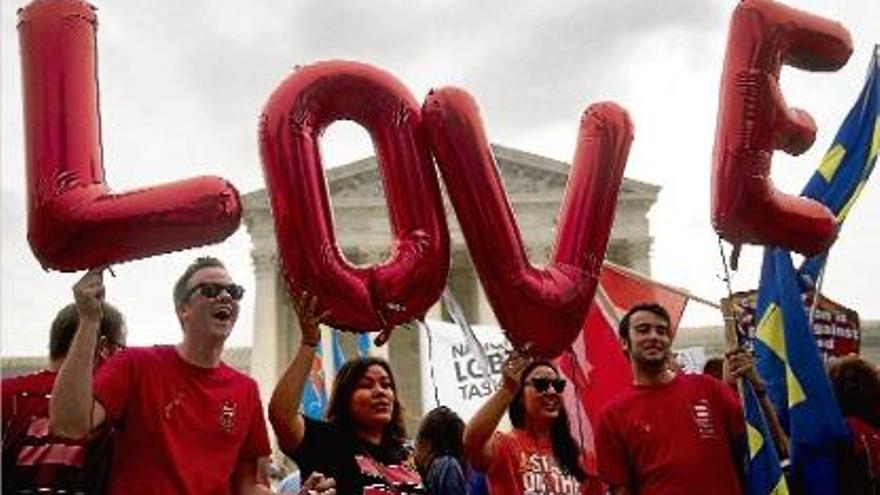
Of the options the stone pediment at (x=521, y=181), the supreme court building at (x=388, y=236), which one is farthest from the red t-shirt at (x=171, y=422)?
the stone pediment at (x=521, y=181)

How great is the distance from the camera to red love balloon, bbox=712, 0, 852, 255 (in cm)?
427

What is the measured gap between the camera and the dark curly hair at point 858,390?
196 inches

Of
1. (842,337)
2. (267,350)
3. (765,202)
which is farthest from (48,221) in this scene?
(267,350)

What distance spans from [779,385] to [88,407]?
277 cm

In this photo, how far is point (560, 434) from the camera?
494 centimetres

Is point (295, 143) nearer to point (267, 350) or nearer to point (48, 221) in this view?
point (48, 221)

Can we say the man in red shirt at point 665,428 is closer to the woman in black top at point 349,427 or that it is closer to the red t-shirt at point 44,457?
the woman in black top at point 349,427

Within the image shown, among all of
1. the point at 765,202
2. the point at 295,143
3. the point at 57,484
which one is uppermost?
the point at 295,143

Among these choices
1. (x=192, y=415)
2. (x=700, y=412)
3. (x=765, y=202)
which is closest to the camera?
(x=192, y=415)

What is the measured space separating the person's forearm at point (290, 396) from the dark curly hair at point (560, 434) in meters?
1.18

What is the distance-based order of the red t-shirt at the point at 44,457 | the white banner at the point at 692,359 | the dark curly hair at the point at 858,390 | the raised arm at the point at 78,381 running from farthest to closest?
the white banner at the point at 692,359 < the dark curly hair at the point at 858,390 < the red t-shirt at the point at 44,457 < the raised arm at the point at 78,381

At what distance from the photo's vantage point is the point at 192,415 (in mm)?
3697

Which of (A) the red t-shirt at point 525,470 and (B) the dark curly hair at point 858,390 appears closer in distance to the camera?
(A) the red t-shirt at point 525,470

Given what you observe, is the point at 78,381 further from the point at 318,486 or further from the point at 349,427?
the point at 349,427
